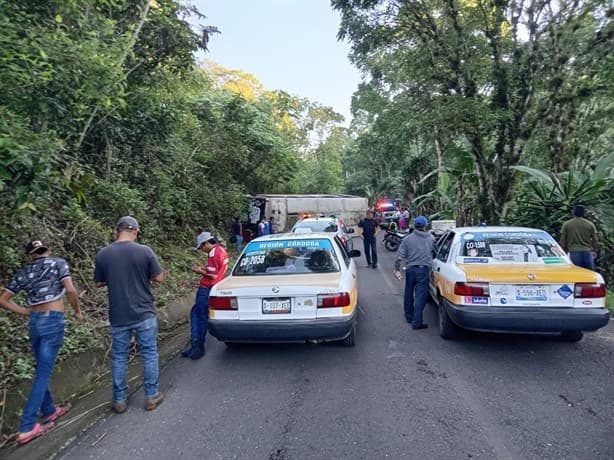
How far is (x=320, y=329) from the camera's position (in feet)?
14.9

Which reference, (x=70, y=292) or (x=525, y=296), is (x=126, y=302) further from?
(x=525, y=296)

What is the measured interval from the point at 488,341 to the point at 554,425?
2.13m

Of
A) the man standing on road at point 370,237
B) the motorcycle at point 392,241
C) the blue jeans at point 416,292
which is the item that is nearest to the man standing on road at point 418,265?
the blue jeans at point 416,292

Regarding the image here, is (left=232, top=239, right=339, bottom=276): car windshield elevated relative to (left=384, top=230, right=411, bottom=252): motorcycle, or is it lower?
elevated

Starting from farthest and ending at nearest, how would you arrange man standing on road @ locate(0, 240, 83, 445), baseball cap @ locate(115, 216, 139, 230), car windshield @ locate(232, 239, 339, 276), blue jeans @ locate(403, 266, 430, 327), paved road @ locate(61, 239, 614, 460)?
blue jeans @ locate(403, 266, 430, 327) → car windshield @ locate(232, 239, 339, 276) → baseball cap @ locate(115, 216, 139, 230) → man standing on road @ locate(0, 240, 83, 445) → paved road @ locate(61, 239, 614, 460)

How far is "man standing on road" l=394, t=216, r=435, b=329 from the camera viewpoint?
6.15m

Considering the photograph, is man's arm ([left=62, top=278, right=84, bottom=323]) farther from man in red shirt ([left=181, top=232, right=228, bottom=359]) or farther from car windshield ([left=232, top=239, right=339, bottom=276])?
car windshield ([left=232, top=239, right=339, bottom=276])

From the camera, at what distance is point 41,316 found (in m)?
3.55

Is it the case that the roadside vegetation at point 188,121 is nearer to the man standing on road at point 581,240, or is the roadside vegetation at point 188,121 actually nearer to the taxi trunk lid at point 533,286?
the man standing on road at point 581,240

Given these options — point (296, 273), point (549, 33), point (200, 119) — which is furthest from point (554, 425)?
point (200, 119)

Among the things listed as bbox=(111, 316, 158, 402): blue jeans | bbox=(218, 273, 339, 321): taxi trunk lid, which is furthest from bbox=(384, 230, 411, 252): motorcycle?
bbox=(111, 316, 158, 402): blue jeans

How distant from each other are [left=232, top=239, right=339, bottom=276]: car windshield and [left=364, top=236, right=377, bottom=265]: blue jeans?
6.54 m

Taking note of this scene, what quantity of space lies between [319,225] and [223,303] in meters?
7.59

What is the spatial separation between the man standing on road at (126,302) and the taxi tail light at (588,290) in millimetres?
4582
